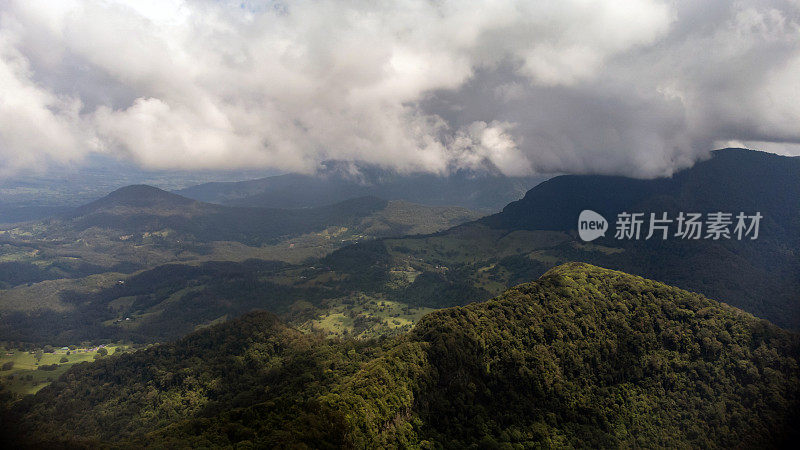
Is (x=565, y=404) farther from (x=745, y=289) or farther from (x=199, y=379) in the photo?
(x=745, y=289)

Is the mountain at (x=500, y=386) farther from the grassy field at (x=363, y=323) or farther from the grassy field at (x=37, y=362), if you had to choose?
the grassy field at (x=363, y=323)

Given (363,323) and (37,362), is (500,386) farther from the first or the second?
(37,362)

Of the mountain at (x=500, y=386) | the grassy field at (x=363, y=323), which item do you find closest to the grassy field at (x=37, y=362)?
the mountain at (x=500, y=386)

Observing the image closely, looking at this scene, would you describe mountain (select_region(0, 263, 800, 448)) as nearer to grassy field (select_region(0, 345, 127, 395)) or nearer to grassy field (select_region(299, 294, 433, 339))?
grassy field (select_region(0, 345, 127, 395))

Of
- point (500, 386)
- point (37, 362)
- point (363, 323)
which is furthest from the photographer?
point (363, 323)

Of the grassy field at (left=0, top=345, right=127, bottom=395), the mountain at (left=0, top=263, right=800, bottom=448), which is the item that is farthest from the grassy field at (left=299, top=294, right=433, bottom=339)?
the grassy field at (left=0, top=345, right=127, bottom=395)

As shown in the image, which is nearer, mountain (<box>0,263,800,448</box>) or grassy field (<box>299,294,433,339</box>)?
mountain (<box>0,263,800,448</box>)

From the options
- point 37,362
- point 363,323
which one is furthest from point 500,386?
point 37,362

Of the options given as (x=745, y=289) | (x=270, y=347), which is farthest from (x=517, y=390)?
(x=745, y=289)
